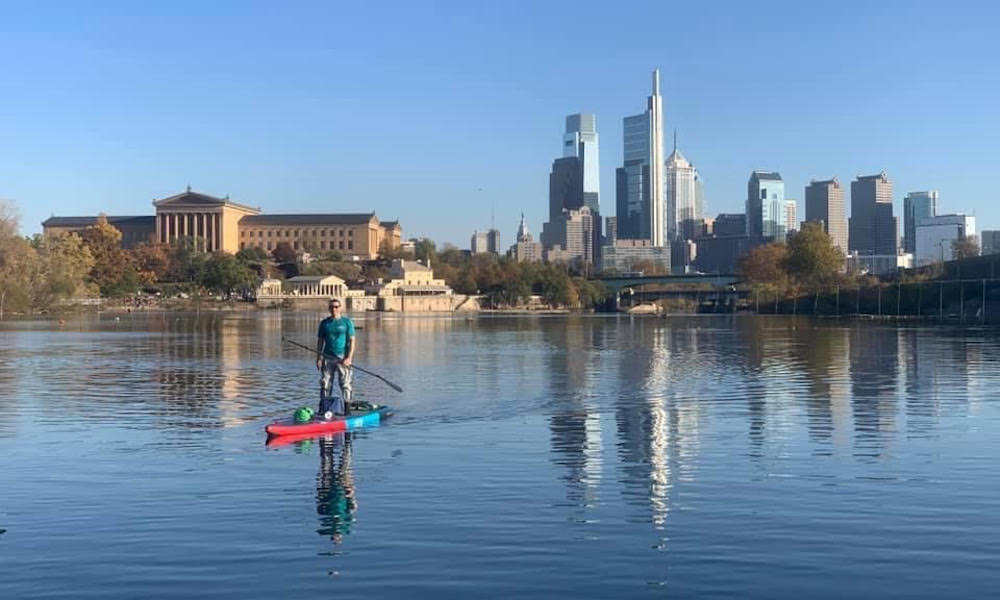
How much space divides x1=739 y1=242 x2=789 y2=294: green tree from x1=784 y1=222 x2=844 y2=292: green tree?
4349mm

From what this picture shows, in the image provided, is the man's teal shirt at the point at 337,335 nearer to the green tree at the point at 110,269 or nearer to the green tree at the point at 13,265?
the green tree at the point at 13,265

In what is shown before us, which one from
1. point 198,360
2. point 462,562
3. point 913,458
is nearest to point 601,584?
point 462,562

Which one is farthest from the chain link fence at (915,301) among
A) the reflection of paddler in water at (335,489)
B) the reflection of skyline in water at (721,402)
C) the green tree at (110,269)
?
the green tree at (110,269)

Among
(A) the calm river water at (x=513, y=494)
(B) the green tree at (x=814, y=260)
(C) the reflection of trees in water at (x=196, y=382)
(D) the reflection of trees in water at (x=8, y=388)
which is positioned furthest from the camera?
(B) the green tree at (x=814, y=260)

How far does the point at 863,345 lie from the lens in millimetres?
58875

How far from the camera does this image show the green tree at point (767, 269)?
161 m

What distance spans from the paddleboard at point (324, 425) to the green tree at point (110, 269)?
544 ft

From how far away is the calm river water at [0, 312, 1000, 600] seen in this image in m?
10.9

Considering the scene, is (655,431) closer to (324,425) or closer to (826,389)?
(324,425)

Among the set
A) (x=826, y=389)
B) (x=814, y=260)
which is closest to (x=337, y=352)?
(x=826, y=389)

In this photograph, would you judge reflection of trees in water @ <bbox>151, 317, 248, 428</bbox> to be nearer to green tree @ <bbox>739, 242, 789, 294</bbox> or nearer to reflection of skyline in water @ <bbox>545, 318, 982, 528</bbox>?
reflection of skyline in water @ <bbox>545, 318, 982, 528</bbox>

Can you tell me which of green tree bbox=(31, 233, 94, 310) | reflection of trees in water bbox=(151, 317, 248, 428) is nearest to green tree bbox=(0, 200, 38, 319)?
green tree bbox=(31, 233, 94, 310)

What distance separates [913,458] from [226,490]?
36.1 feet

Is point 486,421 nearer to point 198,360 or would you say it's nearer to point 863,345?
point 198,360
